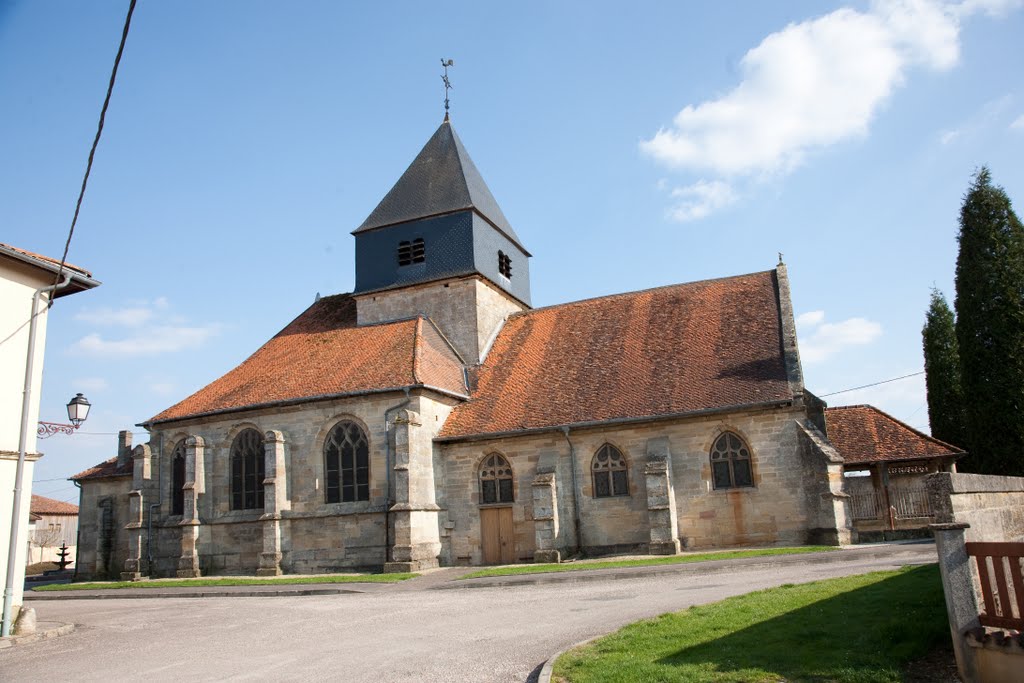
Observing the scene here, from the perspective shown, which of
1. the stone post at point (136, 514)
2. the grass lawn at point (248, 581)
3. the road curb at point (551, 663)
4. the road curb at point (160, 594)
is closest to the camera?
the road curb at point (551, 663)

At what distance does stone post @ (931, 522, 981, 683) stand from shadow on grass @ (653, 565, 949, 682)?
541 millimetres

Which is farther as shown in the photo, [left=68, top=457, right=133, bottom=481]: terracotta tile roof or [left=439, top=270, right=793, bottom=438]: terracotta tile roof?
[left=68, top=457, right=133, bottom=481]: terracotta tile roof

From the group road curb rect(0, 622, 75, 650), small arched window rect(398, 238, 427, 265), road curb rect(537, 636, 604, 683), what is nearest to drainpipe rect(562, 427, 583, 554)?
small arched window rect(398, 238, 427, 265)

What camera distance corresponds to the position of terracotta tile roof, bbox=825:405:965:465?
23.6 metres

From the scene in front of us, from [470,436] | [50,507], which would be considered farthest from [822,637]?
[50,507]

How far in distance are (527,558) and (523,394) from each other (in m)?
5.04

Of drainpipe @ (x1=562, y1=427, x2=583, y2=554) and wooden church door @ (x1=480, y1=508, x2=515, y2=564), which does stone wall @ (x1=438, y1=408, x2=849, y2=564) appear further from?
wooden church door @ (x1=480, y1=508, x2=515, y2=564)

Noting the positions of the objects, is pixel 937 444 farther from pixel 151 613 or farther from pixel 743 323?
pixel 151 613

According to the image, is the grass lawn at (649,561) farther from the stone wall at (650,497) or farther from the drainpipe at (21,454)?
the drainpipe at (21,454)

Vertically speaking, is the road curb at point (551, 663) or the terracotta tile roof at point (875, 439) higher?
the terracotta tile roof at point (875, 439)

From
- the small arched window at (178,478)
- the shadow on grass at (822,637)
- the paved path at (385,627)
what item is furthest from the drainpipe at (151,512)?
the shadow on grass at (822,637)

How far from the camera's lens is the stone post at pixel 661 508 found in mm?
21156

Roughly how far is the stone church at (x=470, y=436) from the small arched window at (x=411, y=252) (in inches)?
2.2

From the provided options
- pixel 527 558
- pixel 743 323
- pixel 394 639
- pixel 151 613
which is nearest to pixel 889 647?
pixel 394 639
